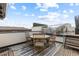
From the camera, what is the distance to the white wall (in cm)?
222

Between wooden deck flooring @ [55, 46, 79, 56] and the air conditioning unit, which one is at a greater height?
the air conditioning unit

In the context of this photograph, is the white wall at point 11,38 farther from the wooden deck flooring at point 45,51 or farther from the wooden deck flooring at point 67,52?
the wooden deck flooring at point 67,52

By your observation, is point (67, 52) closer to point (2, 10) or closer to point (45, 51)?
point (45, 51)

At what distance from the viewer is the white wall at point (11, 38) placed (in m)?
2.22

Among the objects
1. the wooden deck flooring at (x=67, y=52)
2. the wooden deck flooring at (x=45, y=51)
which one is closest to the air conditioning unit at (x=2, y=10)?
the wooden deck flooring at (x=45, y=51)

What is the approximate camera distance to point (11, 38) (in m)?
2.27

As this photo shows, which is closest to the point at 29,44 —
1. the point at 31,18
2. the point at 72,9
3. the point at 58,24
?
the point at 31,18

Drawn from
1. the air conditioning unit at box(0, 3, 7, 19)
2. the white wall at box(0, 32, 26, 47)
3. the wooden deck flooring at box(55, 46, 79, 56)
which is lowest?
the wooden deck flooring at box(55, 46, 79, 56)

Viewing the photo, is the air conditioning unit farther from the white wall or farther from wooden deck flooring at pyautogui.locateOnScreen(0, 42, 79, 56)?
wooden deck flooring at pyautogui.locateOnScreen(0, 42, 79, 56)

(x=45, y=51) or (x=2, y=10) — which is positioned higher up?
(x=2, y=10)

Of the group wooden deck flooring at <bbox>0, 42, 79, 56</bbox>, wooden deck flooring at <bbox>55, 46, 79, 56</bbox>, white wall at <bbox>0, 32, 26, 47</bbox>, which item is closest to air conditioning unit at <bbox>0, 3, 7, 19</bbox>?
white wall at <bbox>0, 32, 26, 47</bbox>

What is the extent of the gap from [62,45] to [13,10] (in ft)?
3.46

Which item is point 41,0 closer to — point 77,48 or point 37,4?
point 37,4

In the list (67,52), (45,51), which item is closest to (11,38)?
(45,51)
